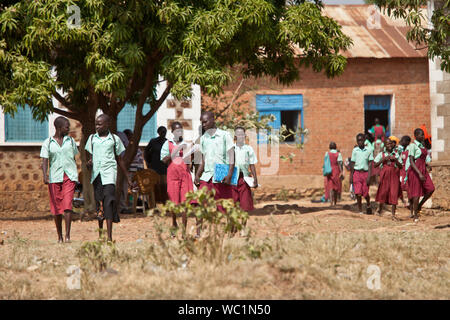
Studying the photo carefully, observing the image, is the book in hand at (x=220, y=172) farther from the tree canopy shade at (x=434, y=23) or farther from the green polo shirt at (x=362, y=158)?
the green polo shirt at (x=362, y=158)

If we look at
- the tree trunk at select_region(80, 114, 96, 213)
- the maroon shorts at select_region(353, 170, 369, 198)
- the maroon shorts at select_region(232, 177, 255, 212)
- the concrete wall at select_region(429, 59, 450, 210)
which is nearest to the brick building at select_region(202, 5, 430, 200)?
the concrete wall at select_region(429, 59, 450, 210)

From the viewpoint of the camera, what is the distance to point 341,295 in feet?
17.4

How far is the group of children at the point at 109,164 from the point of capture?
27.7ft

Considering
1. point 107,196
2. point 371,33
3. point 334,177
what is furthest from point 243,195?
point 371,33

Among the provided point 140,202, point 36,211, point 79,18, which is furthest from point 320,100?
point 79,18

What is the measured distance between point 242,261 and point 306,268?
1.73 feet

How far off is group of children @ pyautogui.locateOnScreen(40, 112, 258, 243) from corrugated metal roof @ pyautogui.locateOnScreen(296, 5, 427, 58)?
1109 centimetres

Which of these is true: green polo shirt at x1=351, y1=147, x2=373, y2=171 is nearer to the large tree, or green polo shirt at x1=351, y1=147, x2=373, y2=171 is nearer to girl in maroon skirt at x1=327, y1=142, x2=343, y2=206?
the large tree

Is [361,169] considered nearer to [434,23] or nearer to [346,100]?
[434,23]

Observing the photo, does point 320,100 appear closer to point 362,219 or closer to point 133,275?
point 362,219

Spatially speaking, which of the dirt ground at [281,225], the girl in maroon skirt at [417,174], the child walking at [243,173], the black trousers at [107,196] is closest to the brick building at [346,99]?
the dirt ground at [281,225]

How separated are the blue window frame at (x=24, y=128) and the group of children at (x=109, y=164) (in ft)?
27.9

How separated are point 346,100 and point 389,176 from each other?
322 inches

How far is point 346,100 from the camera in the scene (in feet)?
66.0
